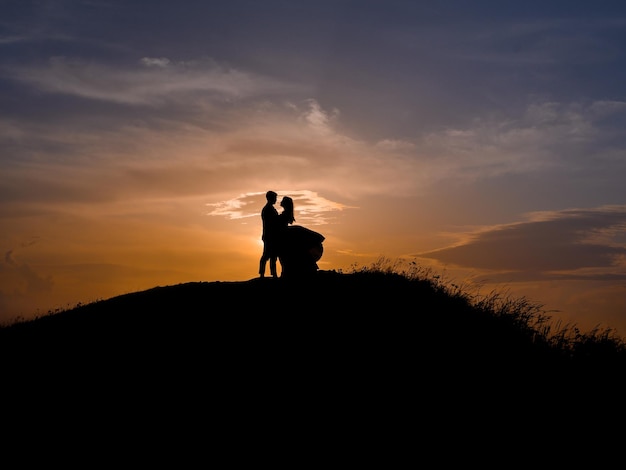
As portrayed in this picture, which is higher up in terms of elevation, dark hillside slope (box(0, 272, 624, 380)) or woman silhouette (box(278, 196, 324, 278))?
woman silhouette (box(278, 196, 324, 278))

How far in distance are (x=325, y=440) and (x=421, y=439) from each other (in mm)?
1521

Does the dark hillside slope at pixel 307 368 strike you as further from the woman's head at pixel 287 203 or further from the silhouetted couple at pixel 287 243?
the woman's head at pixel 287 203

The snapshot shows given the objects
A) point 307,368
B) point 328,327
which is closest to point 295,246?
point 328,327

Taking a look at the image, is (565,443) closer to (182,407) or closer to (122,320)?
(182,407)

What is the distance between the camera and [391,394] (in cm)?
1108

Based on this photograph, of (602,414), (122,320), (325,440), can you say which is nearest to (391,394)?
(325,440)

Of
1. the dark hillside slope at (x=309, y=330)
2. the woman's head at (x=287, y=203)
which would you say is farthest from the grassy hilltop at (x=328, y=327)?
the woman's head at (x=287, y=203)

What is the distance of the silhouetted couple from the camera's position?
2031 centimetres

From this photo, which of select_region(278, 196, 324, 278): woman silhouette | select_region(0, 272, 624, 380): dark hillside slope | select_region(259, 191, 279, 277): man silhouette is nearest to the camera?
select_region(0, 272, 624, 380): dark hillside slope

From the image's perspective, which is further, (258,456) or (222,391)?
(222,391)

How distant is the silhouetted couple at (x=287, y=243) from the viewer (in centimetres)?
2031

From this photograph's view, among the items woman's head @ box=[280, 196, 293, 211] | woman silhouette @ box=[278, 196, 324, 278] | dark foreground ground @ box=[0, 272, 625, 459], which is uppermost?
woman's head @ box=[280, 196, 293, 211]

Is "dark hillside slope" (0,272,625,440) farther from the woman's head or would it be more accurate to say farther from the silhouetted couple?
the woman's head

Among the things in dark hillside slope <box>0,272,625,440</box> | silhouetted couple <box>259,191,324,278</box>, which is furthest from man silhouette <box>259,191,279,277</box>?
dark hillside slope <box>0,272,625,440</box>
